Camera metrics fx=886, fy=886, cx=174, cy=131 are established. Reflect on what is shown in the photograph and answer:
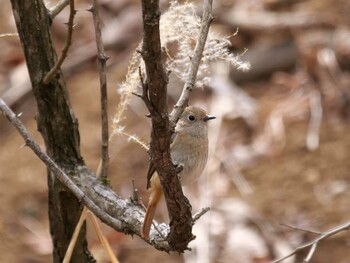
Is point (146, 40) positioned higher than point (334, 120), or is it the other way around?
point (334, 120)

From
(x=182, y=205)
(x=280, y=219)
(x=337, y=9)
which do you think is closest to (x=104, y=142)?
(x=182, y=205)

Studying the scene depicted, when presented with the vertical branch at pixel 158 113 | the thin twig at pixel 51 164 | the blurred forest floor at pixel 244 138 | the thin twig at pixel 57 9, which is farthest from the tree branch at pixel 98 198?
the blurred forest floor at pixel 244 138

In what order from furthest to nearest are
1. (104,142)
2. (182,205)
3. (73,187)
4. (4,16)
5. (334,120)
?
(4,16), (334,120), (104,142), (73,187), (182,205)

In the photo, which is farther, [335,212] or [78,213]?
[335,212]

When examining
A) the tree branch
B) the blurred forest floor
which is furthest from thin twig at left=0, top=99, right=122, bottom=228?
the blurred forest floor

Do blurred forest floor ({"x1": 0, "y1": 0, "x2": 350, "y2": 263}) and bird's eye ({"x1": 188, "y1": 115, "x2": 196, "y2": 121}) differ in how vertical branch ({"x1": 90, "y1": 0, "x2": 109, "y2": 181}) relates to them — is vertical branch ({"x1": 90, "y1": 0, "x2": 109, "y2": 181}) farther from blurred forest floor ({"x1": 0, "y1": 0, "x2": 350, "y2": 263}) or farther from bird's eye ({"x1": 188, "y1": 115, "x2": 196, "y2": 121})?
blurred forest floor ({"x1": 0, "y1": 0, "x2": 350, "y2": 263})

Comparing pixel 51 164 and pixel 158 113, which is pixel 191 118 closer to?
pixel 51 164

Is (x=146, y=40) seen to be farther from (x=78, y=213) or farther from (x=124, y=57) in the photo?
(x=124, y=57)

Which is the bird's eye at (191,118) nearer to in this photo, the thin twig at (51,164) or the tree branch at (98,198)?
the tree branch at (98,198)
